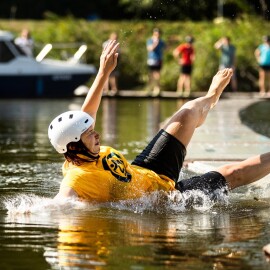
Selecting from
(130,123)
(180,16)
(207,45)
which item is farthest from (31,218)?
(180,16)

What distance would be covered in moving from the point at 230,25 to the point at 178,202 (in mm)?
26899

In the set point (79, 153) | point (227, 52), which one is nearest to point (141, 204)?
point (79, 153)

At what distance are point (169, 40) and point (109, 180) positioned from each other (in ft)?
87.7

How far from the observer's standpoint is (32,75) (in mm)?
30750

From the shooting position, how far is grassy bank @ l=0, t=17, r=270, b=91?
33688mm

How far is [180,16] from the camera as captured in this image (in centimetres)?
4334

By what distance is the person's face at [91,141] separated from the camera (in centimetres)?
929

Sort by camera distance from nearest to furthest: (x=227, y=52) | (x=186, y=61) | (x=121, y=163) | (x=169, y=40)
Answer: (x=121, y=163), (x=186, y=61), (x=227, y=52), (x=169, y=40)

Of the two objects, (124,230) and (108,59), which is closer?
(124,230)

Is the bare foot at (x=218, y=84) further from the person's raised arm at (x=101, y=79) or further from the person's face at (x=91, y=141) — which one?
the person's face at (x=91, y=141)

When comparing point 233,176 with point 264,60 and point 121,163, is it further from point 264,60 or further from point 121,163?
point 264,60

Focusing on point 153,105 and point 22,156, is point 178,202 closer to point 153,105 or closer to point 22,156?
point 22,156

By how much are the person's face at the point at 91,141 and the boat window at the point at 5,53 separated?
21.5 meters

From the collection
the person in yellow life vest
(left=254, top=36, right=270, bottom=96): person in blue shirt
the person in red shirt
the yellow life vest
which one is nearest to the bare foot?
the person in yellow life vest
